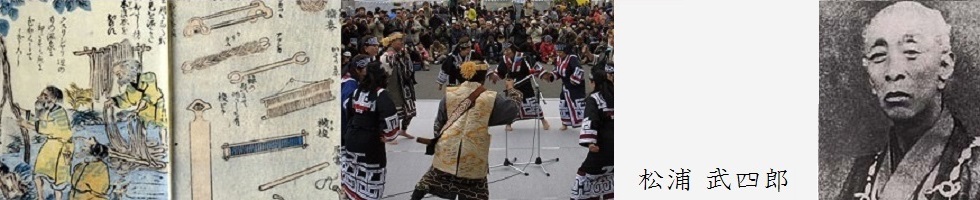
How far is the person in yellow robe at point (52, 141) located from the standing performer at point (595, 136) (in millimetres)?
1846

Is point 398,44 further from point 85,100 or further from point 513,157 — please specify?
point 85,100

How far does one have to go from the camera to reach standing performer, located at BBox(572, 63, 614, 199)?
376 centimetres

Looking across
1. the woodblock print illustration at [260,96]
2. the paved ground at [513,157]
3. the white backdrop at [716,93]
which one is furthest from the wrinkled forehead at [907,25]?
the woodblock print illustration at [260,96]

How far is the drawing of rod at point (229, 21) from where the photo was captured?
11.4 feet

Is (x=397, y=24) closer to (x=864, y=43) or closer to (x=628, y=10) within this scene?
(x=628, y=10)

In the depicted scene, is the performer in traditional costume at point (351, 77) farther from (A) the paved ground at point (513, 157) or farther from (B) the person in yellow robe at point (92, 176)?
(B) the person in yellow robe at point (92, 176)

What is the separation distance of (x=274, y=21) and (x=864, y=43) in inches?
81.9

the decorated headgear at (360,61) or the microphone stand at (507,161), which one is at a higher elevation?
the decorated headgear at (360,61)

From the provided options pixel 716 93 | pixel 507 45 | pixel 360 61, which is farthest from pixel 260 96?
pixel 716 93

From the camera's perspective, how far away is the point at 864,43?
3525 millimetres

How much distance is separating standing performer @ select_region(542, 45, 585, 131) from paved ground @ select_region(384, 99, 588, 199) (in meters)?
0.03

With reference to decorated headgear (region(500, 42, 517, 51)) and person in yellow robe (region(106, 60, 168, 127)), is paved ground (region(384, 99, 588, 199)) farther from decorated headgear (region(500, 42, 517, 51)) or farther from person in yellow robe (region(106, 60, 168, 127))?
person in yellow robe (region(106, 60, 168, 127))

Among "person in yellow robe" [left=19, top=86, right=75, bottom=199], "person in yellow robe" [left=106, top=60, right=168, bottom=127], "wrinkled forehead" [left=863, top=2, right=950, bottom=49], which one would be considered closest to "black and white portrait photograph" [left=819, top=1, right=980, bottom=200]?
"wrinkled forehead" [left=863, top=2, right=950, bottom=49]

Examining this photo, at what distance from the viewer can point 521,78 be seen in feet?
12.2
